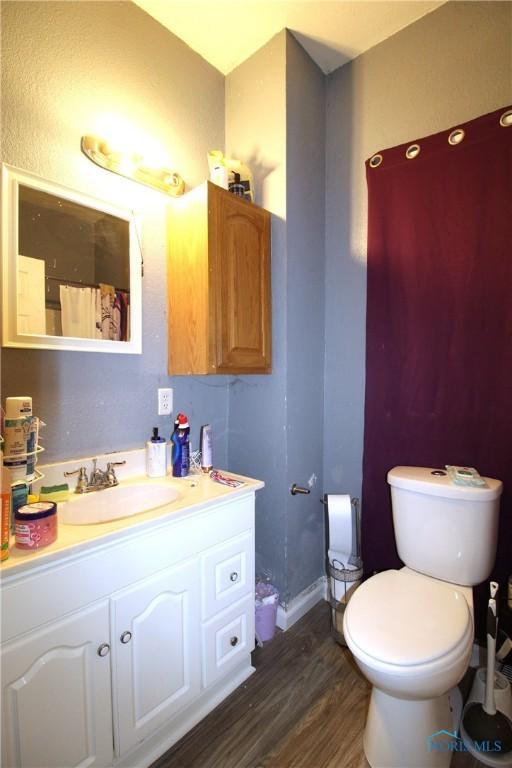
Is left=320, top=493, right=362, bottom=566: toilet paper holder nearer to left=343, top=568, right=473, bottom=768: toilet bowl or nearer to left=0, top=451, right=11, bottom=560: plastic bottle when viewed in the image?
left=343, top=568, right=473, bottom=768: toilet bowl

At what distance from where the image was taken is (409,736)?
40.3 inches

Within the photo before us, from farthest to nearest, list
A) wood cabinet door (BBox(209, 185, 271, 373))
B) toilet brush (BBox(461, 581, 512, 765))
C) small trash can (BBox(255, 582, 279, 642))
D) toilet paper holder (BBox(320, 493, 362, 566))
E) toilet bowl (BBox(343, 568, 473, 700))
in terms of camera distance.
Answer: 1. toilet paper holder (BBox(320, 493, 362, 566))
2. small trash can (BBox(255, 582, 279, 642))
3. wood cabinet door (BBox(209, 185, 271, 373))
4. toilet brush (BBox(461, 581, 512, 765))
5. toilet bowl (BBox(343, 568, 473, 700))

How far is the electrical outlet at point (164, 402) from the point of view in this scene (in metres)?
1.56

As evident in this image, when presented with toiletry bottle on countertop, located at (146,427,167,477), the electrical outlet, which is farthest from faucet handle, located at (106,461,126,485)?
the electrical outlet

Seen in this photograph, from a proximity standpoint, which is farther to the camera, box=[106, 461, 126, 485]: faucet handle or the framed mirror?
box=[106, 461, 126, 485]: faucet handle

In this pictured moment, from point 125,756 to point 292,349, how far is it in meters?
1.50

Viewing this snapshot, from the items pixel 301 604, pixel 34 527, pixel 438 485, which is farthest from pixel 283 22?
pixel 301 604

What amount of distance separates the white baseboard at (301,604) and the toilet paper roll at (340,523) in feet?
1.13

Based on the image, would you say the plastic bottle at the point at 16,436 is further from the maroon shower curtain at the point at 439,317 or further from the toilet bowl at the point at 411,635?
the maroon shower curtain at the point at 439,317

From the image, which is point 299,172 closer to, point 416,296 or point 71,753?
point 416,296

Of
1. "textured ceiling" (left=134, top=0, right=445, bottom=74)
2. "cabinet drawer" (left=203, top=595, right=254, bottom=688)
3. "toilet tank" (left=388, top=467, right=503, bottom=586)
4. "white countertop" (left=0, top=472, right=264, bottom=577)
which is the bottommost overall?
"cabinet drawer" (left=203, top=595, right=254, bottom=688)

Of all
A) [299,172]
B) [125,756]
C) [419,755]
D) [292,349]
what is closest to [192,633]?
[125,756]

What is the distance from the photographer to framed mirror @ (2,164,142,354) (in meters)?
1.12

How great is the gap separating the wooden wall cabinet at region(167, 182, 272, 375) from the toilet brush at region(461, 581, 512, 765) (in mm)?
1211
